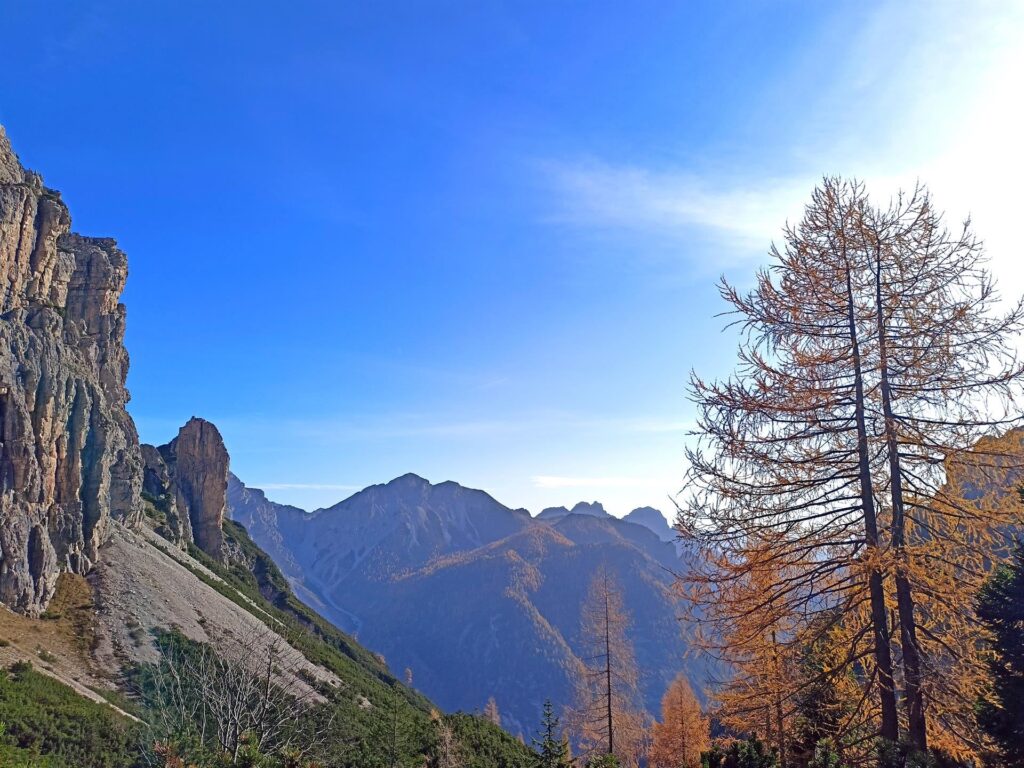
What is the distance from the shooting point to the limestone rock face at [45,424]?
139ft

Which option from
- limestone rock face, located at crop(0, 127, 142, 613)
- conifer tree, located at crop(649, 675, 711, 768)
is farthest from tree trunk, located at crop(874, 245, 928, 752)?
limestone rock face, located at crop(0, 127, 142, 613)

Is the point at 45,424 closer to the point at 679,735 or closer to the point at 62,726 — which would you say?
the point at 62,726

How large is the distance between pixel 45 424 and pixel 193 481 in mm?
45919

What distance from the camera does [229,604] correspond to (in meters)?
55.3

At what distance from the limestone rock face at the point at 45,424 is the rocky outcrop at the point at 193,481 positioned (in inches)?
614

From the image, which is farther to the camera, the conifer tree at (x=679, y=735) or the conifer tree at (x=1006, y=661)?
the conifer tree at (x=679, y=735)

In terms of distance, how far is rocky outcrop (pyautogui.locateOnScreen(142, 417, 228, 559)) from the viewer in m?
78.6

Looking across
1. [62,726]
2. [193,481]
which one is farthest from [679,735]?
[193,481]

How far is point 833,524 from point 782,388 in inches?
80.8

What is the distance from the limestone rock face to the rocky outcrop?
51.1 ft

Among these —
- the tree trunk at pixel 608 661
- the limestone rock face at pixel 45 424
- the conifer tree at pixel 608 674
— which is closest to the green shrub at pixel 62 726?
the limestone rock face at pixel 45 424

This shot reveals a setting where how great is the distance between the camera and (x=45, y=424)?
4741 centimetres

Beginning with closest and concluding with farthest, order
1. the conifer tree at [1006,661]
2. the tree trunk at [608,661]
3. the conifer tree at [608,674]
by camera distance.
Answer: the conifer tree at [1006,661], the tree trunk at [608,661], the conifer tree at [608,674]

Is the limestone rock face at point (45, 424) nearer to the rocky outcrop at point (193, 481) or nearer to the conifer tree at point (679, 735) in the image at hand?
the rocky outcrop at point (193, 481)
